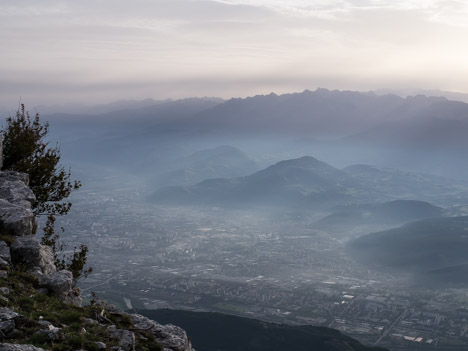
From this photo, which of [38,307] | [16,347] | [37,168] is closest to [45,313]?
[38,307]

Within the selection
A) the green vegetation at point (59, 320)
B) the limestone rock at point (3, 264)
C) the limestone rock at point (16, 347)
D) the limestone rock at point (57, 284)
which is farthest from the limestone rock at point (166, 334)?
the limestone rock at point (3, 264)

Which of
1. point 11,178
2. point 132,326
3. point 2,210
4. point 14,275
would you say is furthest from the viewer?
point 11,178

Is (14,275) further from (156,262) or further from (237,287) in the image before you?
(156,262)

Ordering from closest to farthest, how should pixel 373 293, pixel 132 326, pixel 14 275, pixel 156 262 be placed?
1. pixel 132 326
2. pixel 14 275
3. pixel 373 293
4. pixel 156 262

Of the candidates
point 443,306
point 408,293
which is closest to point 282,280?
point 408,293

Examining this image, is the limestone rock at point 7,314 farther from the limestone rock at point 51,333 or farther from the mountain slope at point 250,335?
the mountain slope at point 250,335

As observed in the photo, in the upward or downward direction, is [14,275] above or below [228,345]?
above
